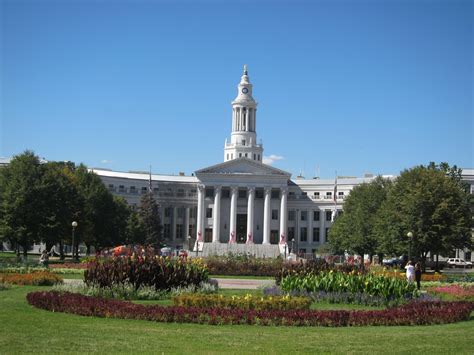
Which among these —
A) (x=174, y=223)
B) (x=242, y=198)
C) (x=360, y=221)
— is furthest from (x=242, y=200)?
(x=360, y=221)

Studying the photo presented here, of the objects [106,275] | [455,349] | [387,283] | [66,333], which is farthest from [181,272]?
[455,349]

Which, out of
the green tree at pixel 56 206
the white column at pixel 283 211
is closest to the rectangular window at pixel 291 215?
the white column at pixel 283 211

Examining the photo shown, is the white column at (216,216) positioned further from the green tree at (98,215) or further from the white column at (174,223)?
the green tree at (98,215)

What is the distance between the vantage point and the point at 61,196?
232ft

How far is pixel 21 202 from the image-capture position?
65.9m

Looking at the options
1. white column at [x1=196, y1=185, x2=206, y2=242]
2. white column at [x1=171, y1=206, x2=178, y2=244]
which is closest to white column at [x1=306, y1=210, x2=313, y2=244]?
white column at [x1=196, y1=185, x2=206, y2=242]

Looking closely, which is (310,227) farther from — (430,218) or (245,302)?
(245,302)

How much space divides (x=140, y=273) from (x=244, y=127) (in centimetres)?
10860

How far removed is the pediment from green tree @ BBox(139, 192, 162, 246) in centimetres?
Result: 1794

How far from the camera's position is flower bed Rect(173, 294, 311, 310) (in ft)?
79.7

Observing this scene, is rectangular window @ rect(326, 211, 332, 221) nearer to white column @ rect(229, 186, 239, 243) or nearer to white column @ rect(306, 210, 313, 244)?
white column @ rect(306, 210, 313, 244)

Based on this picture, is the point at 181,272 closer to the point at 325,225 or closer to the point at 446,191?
the point at 446,191

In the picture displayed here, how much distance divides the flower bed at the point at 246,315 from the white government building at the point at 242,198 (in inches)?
3647

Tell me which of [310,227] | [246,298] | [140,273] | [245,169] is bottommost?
[246,298]
